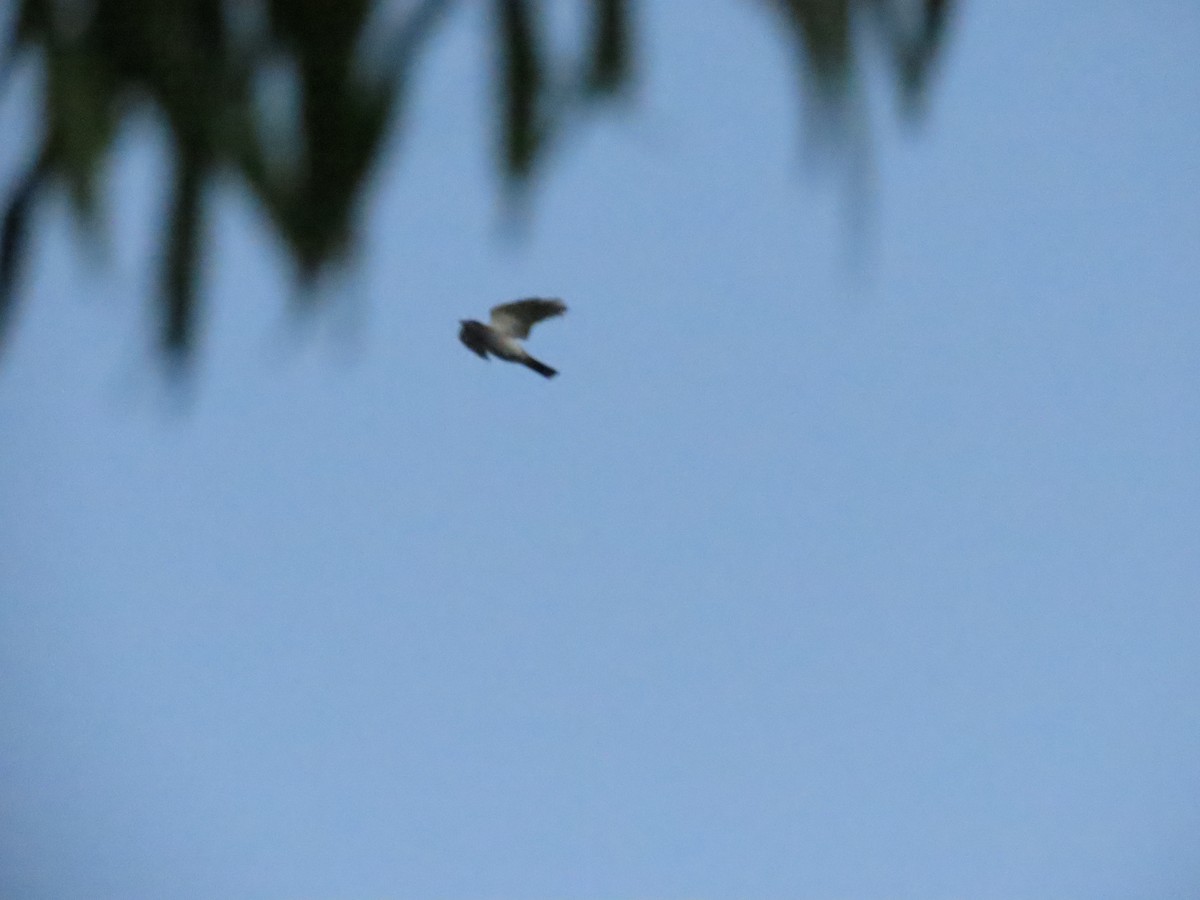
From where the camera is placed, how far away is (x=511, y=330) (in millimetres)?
1976

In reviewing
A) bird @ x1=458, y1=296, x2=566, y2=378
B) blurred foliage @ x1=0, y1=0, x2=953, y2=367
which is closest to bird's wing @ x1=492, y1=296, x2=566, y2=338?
bird @ x1=458, y1=296, x2=566, y2=378

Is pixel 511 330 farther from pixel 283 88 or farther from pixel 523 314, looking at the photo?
pixel 283 88

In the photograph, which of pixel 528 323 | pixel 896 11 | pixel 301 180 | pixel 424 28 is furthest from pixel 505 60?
pixel 528 323

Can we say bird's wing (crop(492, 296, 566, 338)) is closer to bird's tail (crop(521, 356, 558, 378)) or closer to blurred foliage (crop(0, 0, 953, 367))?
bird's tail (crop(521, 356, 558, 378))

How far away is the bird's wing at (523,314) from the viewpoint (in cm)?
190

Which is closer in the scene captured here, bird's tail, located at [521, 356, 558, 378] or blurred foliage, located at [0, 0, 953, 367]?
blurred foliage, located at [0, 0, 953, 367]

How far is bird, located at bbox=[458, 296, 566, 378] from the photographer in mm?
1906

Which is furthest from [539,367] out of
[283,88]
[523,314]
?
[283,88]

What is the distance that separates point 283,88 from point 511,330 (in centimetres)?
94

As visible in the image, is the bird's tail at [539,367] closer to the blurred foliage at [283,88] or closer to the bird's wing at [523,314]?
the bird's wing at [523,314]

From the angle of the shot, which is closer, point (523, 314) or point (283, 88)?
point (283, 88)

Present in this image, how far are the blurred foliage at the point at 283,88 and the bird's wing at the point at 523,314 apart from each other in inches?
32.6

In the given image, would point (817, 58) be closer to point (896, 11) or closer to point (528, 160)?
point (896, 11)

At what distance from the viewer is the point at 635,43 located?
109 cm
